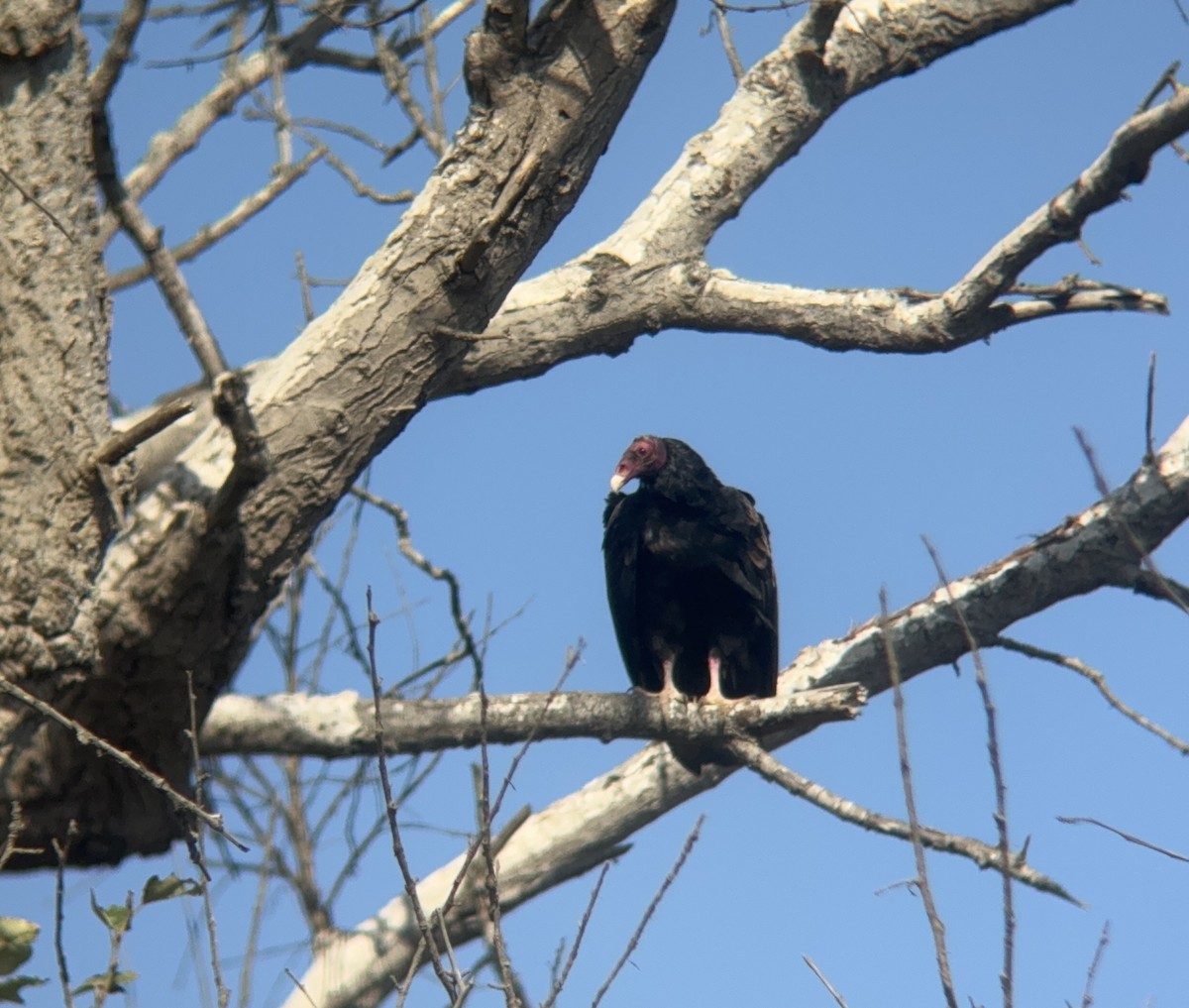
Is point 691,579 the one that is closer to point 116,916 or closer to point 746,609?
point 746,609

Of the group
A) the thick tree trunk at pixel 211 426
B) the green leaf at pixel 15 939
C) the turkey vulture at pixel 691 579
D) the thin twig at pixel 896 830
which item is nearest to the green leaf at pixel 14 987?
the green leaf at pixel 15 939

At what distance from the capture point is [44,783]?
2416 mm

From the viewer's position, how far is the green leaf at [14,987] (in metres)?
1.79

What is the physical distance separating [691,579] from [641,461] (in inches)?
18.2

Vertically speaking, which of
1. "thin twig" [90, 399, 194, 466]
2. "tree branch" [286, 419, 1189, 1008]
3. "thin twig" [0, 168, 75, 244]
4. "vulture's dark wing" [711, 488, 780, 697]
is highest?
"thin twig" [0, 168, 75, 244]

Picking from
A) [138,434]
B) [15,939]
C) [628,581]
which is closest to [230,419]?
[138,434]

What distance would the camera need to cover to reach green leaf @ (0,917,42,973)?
1.79m

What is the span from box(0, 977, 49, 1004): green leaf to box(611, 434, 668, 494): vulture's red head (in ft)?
9.71

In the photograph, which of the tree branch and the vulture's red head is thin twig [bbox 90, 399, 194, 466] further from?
the vulture's red head

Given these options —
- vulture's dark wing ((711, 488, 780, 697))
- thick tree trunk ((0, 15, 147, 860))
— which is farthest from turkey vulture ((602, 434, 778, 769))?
thick tree trunk ((0, 15, 147, 860))

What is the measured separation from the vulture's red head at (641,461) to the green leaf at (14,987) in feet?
9.71

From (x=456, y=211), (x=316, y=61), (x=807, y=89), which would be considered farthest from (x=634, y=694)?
(x=316, y=61)

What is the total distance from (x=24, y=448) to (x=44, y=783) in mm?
622

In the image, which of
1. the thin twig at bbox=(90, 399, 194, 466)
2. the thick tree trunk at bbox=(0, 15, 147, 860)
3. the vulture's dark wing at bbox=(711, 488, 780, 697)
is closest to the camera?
the thin twig at bbox=(90, 399, 194, 466)
